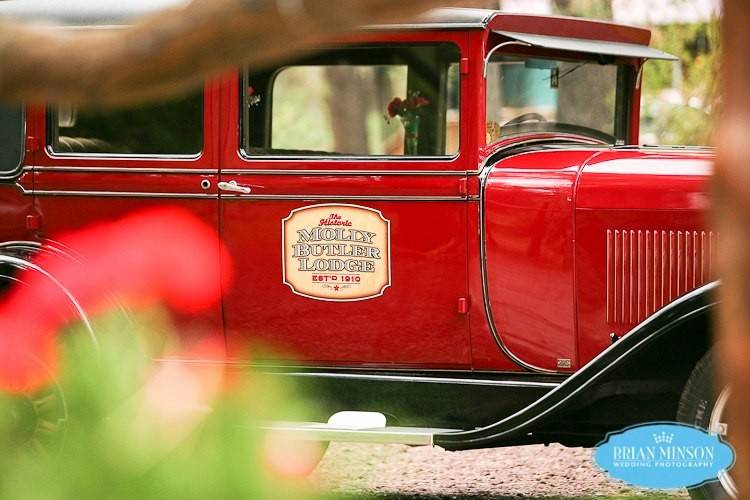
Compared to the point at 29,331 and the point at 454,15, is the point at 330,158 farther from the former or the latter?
the point at 29,331

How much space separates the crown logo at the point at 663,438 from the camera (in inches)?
139

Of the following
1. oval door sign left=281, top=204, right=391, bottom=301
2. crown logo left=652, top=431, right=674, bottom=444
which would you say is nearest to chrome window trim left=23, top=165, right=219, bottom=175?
oval door sign left=281, top=204, right=391, bottom=301

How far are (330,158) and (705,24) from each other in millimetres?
7693

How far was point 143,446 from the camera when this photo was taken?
1434mm

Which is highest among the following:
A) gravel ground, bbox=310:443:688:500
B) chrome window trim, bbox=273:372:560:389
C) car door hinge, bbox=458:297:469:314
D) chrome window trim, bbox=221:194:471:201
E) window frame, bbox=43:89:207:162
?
window frame, bbox=43:89:207:162

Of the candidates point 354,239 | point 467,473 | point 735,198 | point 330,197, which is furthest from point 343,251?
point 735,198

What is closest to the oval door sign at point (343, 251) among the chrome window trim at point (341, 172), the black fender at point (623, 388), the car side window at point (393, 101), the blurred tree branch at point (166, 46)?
the chrome window trim at point (341, 172)

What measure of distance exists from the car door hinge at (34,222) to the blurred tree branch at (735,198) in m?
3.75

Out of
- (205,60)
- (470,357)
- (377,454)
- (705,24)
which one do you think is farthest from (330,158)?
(705,24)

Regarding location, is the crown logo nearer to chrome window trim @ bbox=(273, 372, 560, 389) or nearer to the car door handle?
chrome window trim @ bbox=(273, 372, 560, 389)

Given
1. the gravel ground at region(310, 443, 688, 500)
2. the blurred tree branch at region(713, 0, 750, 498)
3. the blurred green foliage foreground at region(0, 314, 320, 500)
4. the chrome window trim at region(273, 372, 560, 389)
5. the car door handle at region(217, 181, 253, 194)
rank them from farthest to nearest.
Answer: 1. the gravel ground at region(310, 443, 688, 500)
2. the car door handle at region(217, 181, 253, 194)
3. the chrome window trim at region(273, 372, 560, 389)
4. the blurred green foliage foreground at region(0, 314, 320, 500)
5. the blurred tree branch at region(713, 0, 750, 498)

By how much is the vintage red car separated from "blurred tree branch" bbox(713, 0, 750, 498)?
269cm

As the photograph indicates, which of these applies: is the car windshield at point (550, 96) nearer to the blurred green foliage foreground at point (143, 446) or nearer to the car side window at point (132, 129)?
the car side window at point (132, 129)

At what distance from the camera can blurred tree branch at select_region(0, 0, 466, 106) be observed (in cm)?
116
